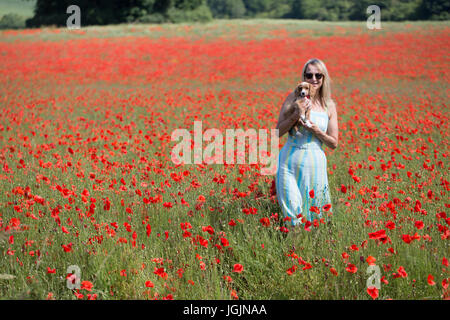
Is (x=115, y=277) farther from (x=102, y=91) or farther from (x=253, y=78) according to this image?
(x=253, y=78)

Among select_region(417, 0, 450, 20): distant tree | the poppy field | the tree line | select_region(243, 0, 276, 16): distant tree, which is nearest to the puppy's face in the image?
the poppy field

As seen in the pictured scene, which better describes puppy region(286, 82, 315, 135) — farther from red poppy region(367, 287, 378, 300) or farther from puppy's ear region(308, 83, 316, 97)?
red poppy region(367, 287, 378, 300)

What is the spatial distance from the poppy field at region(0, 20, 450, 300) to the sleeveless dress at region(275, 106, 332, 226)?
0.33ft

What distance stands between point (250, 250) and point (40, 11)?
145ft

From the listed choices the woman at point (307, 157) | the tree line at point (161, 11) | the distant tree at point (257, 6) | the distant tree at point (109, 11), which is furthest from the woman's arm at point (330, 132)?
the distant tree at point (257, 6)

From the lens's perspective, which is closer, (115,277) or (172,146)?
(115,277)

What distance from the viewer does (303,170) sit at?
10.5 ft

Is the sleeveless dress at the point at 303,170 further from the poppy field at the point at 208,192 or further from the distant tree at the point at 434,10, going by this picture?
the distant tree at the point at 434,10

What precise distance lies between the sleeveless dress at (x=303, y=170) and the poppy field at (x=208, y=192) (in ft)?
0.33

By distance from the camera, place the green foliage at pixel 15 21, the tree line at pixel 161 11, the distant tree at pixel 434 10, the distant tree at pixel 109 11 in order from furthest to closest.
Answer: the distant tree at pixel 109 11, the green foliage at pixel 15 21, the tree line at pixel 161 11, the distant tree at pixel 434 10

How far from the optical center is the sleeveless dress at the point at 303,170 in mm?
3172

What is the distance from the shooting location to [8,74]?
1421 centimetres

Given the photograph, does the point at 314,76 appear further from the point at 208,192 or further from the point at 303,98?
the point at 208,192
